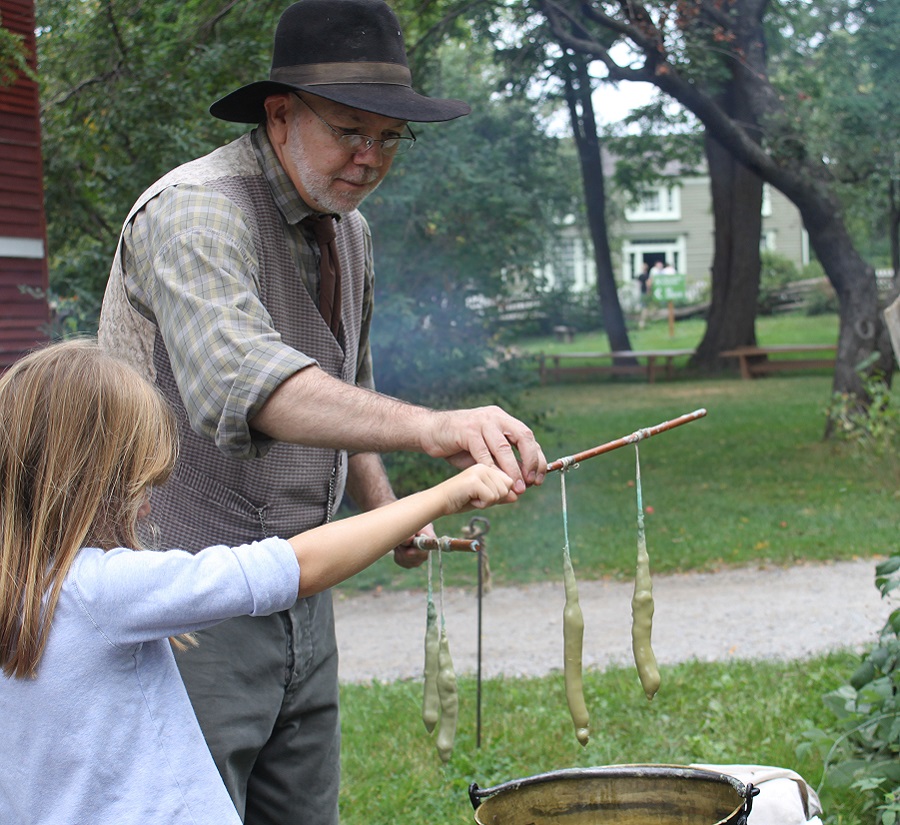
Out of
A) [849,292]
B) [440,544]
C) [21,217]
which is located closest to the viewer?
[440,544]

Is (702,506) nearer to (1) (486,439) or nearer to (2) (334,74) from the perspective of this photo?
(2) (334,74)

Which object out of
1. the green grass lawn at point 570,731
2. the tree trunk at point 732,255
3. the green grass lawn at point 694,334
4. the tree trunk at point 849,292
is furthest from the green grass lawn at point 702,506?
the green grass lawn at point 694,334

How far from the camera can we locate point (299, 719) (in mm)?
2656

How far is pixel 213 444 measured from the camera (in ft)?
A: 7.97

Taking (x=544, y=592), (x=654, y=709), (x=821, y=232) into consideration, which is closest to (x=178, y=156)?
(x=544, y=592)

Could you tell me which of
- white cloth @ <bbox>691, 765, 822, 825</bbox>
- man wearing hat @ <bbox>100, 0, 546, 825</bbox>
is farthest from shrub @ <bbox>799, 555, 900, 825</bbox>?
man wearing hat @ <bbox>100, 0, 546, 825</bbox>

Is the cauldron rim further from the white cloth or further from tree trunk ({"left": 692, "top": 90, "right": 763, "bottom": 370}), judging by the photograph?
tree trunk ({"left": 692, "top": 90, "right": 763, "bottom": 370})

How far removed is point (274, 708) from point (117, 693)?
725mm

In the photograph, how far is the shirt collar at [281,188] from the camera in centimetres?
251

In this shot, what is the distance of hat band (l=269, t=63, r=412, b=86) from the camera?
2.42 metres

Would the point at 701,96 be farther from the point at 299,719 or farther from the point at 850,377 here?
the point at 299,719

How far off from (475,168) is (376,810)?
21.5ft

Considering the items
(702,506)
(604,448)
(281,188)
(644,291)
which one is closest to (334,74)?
(281,188)

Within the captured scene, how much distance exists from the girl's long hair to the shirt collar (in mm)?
710
